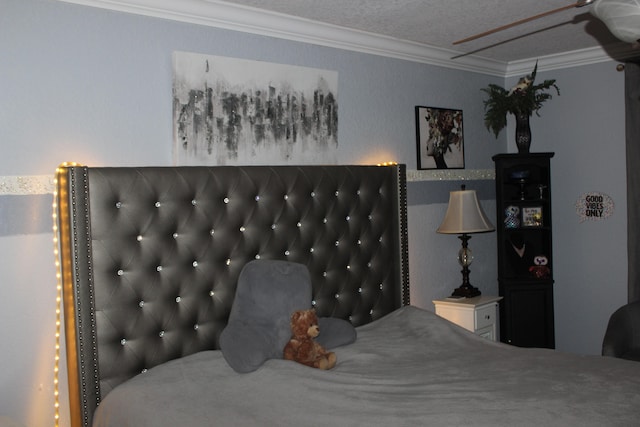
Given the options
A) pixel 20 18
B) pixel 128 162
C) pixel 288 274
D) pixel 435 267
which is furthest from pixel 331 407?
pixel 435 267

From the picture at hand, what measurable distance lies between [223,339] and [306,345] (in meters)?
0.40

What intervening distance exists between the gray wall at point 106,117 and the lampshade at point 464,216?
0.84 feet

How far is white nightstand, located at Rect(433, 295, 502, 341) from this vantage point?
4.43 m

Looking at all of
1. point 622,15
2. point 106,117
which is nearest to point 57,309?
point 106,117

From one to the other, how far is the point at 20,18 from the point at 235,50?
1113 millimetres

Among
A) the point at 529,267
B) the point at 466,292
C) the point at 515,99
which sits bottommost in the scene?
the point at 466,292

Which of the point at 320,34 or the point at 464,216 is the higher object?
the point at 320,34

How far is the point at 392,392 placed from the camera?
2.60 metres

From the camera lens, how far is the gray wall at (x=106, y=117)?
2709mm

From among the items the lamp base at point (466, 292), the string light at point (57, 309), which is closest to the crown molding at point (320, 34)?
the string light at point (57, 309)

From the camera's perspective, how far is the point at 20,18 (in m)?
2.70

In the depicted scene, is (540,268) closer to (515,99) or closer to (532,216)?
(532,216)

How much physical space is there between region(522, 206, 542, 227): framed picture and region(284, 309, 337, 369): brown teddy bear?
2.65m

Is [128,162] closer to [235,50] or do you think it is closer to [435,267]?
[235,50]
